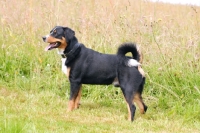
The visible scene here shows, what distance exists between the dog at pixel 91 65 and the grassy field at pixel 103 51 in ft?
1.12

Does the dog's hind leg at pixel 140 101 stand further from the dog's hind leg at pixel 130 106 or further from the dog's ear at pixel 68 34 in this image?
the dog's ear at pixel 68 34

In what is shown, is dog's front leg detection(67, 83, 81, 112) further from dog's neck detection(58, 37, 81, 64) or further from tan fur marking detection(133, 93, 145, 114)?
tan fur marking detection(133, 93, 145, 114)

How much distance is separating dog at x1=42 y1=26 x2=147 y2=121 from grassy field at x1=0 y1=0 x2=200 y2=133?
0.34 m

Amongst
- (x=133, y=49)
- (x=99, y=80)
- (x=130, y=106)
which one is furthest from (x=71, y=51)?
(x=130, y=106)

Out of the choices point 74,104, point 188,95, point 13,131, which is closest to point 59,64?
point 74,104

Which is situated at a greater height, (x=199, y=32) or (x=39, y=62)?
(x=199, y=32)

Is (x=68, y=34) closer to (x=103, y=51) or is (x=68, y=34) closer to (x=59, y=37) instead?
(x=59, y=37)

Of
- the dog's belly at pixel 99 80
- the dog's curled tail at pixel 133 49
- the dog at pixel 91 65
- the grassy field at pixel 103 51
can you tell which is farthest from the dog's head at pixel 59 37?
the grassy field at pixel 103 51

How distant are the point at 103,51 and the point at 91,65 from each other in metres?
1.23

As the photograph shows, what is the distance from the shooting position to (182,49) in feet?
19.5

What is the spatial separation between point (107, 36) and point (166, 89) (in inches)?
62.6

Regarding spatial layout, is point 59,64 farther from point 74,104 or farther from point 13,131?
point 13,131

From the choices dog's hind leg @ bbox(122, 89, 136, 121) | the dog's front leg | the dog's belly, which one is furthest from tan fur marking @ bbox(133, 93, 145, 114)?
the dog's front leg

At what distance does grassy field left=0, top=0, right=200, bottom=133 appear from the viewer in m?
4.66
